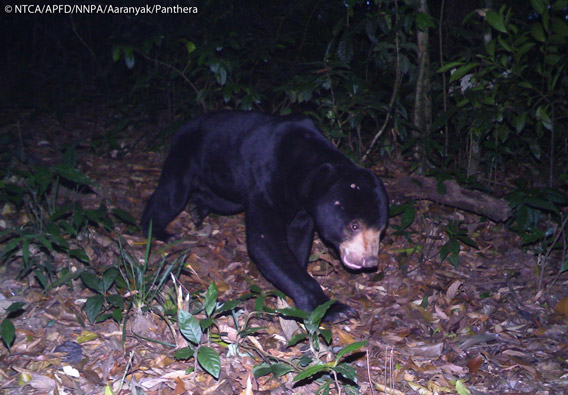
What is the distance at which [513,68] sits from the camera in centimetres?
374

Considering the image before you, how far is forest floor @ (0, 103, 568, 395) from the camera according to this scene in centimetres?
255

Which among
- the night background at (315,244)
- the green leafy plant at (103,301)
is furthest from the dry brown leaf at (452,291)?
the green leafy plant at (103,301)

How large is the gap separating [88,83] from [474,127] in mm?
6505

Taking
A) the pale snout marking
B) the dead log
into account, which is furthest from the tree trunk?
the pale snout marking

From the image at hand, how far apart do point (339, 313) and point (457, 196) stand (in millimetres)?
1415

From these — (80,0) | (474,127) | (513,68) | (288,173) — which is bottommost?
(288,173)

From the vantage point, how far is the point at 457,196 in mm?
4117

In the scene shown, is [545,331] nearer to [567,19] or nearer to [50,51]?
[567,19]

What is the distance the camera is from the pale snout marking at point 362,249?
3.32 m

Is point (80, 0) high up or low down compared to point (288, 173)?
up

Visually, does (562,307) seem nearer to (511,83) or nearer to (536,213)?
(536,213)

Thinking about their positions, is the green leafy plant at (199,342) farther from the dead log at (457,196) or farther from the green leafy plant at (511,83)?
the green leafy plant at (511,83)

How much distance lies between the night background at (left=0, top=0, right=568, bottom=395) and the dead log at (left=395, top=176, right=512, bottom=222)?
2 cm

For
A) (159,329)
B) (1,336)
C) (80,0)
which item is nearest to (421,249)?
(159,329)
